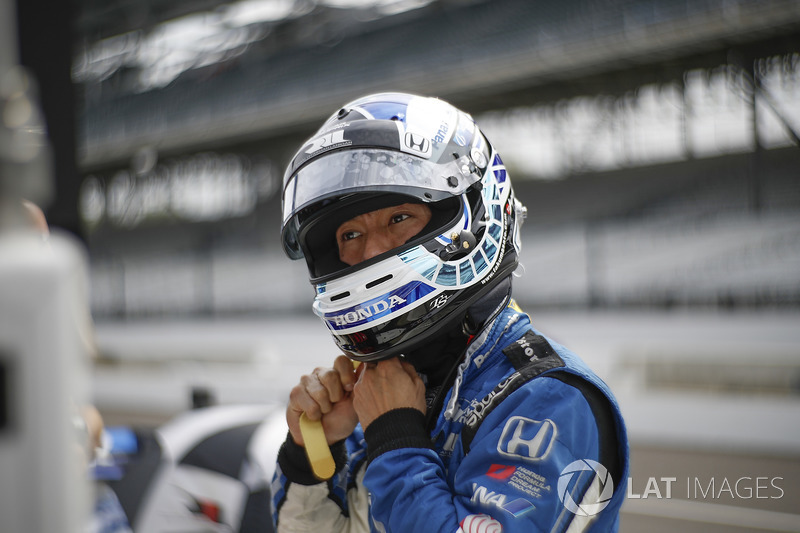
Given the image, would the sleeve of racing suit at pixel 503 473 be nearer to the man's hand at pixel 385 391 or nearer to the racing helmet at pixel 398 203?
the man's hand at pixel 385 391

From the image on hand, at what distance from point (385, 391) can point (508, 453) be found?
0.27 m

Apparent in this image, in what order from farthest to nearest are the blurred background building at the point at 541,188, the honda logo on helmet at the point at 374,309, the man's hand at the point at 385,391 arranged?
1. the blurred background building at the point at 541,188
2. the honda logo on helmet at the point at 374,309
3. the man's hand at the point at 385,391

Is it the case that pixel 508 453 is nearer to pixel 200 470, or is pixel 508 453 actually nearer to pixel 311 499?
pixel 311 499

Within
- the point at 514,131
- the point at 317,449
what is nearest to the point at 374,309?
the point at 317,449

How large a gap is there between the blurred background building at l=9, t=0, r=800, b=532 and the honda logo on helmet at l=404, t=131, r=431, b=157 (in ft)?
2.44

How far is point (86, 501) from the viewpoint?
0.60 metres

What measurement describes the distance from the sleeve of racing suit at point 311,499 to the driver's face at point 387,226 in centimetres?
45

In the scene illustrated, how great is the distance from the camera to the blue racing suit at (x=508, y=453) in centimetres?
122

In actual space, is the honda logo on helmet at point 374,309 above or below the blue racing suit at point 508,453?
above

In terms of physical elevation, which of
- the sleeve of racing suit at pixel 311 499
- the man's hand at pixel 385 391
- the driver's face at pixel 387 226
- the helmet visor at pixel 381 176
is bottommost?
the sleeve of racing suit at pixel 311 499

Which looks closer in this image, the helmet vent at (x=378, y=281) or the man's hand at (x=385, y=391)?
the man's hand at (x=385, y=391)
